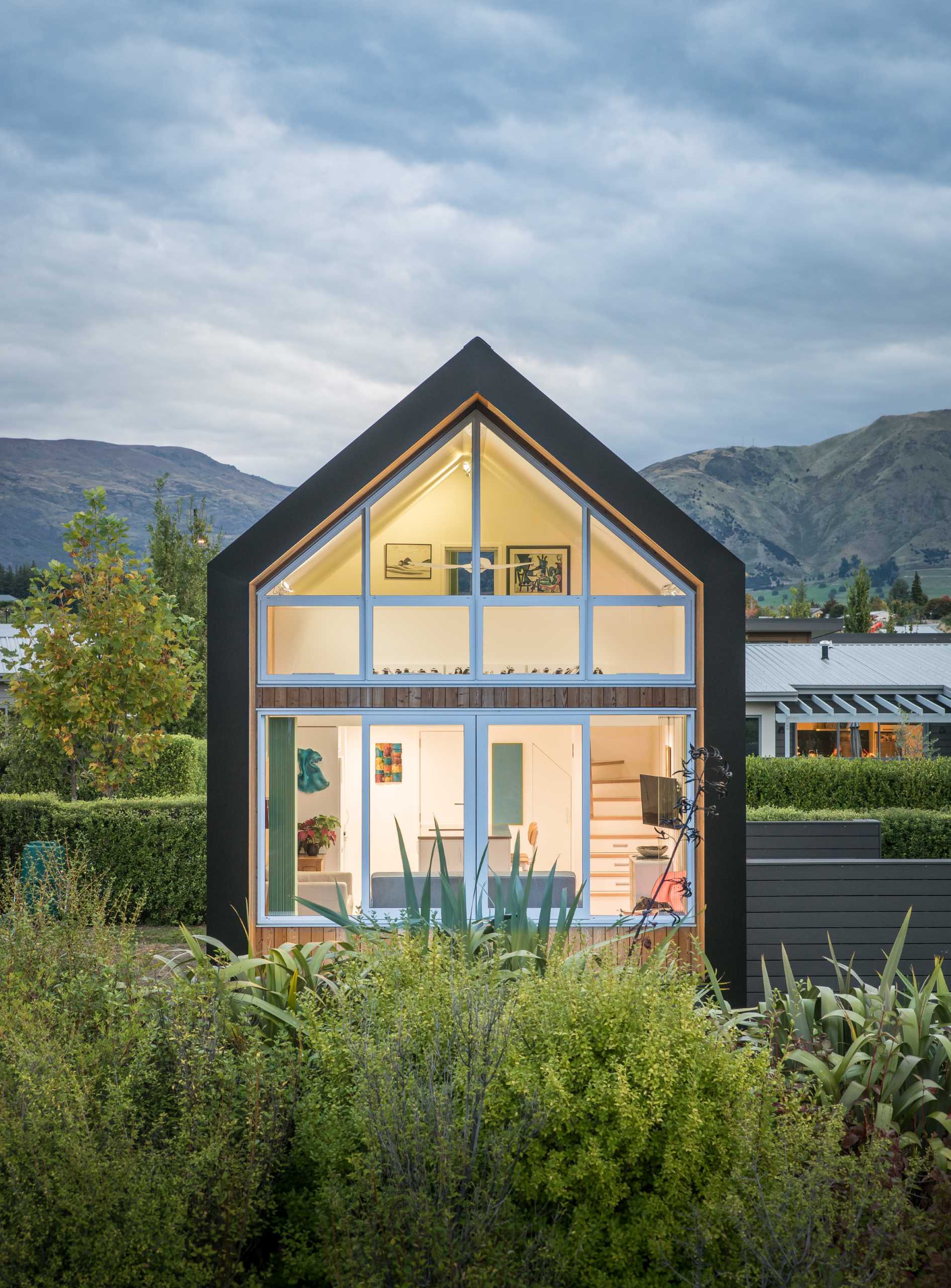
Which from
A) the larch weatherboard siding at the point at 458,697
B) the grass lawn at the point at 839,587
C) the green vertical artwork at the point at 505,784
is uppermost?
the grass lawn at the point at 839,587

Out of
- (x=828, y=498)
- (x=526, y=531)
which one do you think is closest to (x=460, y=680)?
(x=526, y=531)

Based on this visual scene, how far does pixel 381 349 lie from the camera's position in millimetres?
137625

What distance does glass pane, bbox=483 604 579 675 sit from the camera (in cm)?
928

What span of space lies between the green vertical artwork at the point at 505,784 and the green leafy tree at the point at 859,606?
140 ft

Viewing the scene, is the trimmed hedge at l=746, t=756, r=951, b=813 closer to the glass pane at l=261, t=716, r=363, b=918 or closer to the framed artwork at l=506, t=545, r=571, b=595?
the framed artwork at l=506, t=545, r=571, b=595

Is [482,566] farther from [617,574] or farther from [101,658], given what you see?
[101,658]

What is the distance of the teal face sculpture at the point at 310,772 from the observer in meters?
9.27

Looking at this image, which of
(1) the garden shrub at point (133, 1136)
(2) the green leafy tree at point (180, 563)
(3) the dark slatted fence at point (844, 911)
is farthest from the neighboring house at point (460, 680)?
(2) the green leafy tree at point (180, 563)

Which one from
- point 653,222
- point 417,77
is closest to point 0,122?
point 417,77

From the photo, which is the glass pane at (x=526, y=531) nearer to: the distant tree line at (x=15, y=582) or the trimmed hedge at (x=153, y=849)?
the trimmed hedge at (x=153, y=849)

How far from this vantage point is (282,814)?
30.0 feet

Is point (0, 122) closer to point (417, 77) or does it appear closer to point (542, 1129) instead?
point (417, 77)

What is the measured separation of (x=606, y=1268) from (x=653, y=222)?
103m

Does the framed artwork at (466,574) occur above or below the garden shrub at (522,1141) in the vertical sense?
above
